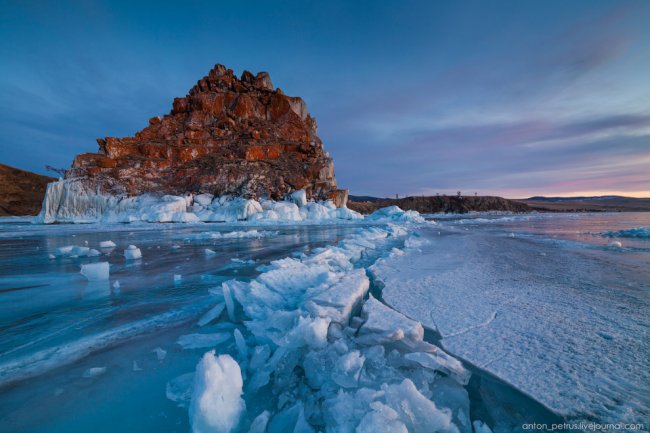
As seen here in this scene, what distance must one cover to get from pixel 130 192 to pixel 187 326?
32084mm

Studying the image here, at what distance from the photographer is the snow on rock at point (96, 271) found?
3795 mm

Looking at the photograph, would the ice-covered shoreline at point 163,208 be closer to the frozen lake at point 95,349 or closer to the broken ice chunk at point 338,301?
the frozen lake at point 95,349

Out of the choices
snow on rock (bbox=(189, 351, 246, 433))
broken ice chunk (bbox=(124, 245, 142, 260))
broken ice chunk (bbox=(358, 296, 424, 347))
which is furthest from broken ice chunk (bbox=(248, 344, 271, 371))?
broken ice chunk (bbox=(124, 245, 142, 260))

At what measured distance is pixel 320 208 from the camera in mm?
27969

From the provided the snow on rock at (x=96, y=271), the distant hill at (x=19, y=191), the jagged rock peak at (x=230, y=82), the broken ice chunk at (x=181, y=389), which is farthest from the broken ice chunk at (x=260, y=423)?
the distant hill at (x=19, y=191)

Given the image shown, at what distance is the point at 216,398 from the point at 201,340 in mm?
899

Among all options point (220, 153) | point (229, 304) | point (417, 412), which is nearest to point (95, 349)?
point (229, 304)

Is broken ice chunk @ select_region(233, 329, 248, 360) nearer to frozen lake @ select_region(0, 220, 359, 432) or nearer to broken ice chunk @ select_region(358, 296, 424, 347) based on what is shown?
frozen lake @ select_region(0, 220, 359, 432)

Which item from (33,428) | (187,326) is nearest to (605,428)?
(33,428)

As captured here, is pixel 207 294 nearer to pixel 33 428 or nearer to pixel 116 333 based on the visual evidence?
pixel 116 333

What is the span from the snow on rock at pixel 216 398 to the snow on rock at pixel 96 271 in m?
3.54

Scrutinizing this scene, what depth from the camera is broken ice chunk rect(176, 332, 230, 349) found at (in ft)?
6.25

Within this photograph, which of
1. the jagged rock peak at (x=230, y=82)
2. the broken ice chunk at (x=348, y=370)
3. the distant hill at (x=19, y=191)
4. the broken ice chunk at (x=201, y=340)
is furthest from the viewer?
the distant hill at (x=19, y=191)

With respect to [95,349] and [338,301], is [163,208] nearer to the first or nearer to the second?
[95,349]
